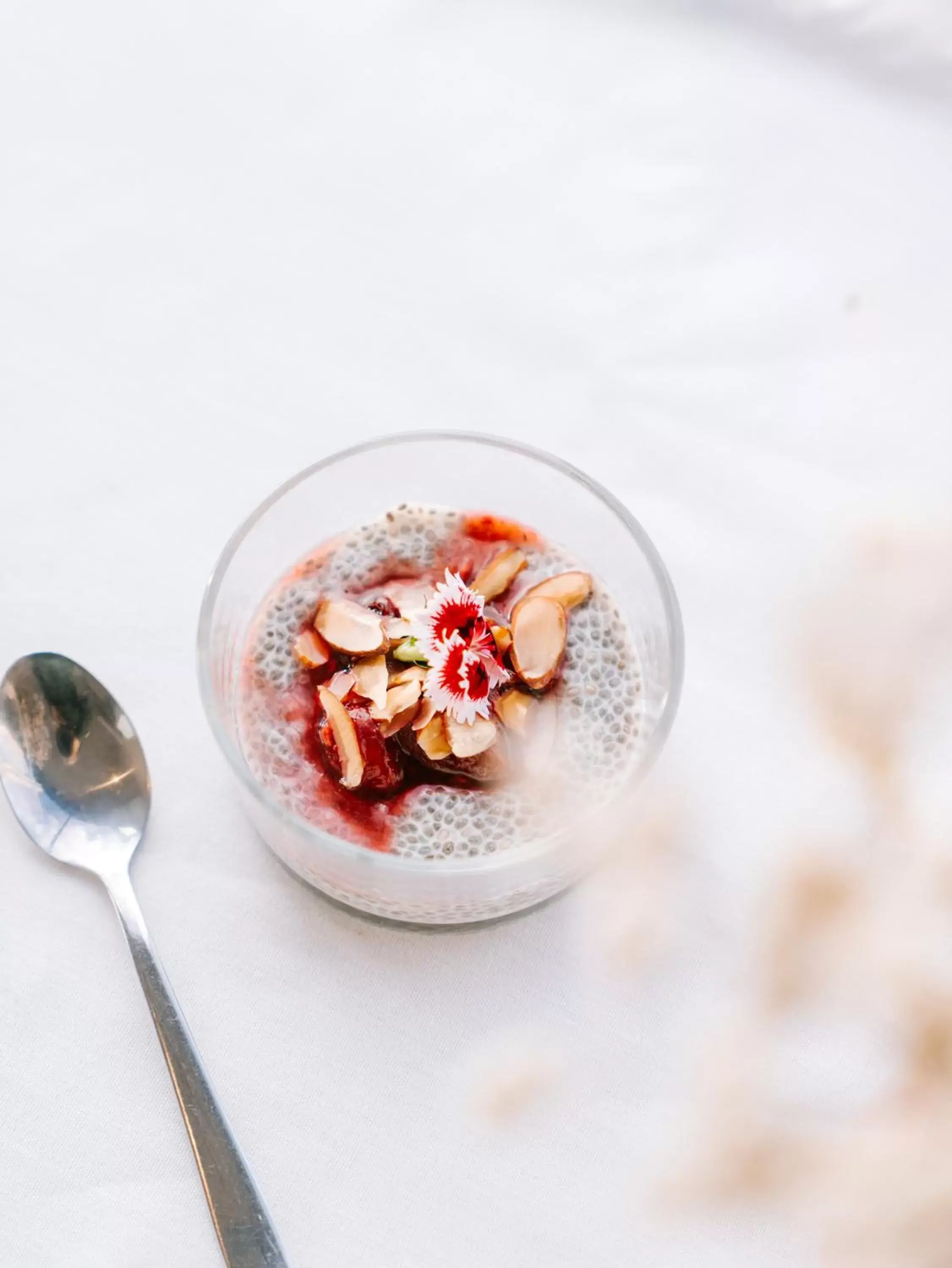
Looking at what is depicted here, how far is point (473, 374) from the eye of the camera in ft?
3.83

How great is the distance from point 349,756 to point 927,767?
0.49 meters

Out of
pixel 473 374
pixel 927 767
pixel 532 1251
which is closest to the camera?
pixel 532 1251

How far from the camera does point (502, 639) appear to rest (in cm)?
97

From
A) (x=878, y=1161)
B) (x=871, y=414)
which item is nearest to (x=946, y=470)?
(x=871, y=414)

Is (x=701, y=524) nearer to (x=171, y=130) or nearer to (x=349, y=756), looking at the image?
(x=349, y=756)

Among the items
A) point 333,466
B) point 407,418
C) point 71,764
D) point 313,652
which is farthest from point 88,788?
point 407,418

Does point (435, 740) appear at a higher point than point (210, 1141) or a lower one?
higher

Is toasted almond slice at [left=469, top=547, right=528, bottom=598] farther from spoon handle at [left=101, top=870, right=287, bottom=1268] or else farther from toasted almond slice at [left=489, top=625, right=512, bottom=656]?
spoon handle at [left=101, top=870, right=287, bottom=1268]

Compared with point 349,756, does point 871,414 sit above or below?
above

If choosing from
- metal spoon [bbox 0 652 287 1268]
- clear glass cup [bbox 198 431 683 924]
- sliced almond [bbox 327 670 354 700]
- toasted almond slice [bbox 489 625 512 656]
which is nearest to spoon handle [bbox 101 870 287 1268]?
metal spoon [bbox 0 652 287 1268]

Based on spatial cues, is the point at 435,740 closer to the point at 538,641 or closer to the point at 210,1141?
the point at 538,641

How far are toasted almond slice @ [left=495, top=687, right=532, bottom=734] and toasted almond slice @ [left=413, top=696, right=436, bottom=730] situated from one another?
5cm

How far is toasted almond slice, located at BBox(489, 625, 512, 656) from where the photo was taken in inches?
37.9

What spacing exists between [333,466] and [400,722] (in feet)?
0.74
